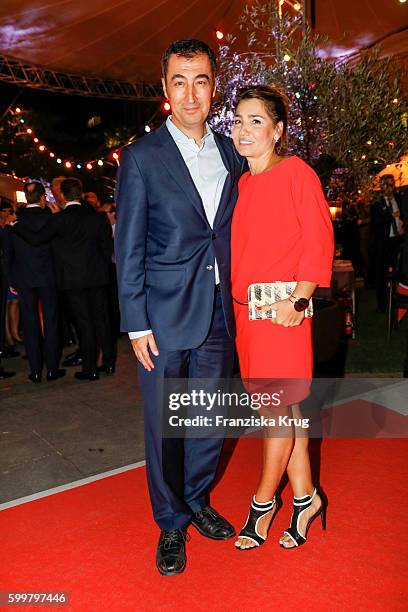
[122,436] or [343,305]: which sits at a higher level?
[343,305]

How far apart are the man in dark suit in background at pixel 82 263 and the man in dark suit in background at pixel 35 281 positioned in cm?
9

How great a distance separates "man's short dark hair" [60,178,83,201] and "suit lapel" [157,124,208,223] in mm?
3286

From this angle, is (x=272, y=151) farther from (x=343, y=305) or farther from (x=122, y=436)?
(x=343, y=305)

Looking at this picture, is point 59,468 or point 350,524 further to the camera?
point 59,468

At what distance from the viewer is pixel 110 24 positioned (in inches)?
375

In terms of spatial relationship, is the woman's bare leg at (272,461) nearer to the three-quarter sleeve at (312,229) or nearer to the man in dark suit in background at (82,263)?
A: the three-quarter sleeve at (312,229)

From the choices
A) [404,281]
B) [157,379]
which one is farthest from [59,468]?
[404,281]

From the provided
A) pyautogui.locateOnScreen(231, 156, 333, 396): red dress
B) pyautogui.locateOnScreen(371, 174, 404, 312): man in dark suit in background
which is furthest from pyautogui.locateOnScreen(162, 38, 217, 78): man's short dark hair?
pyautogui.locateOnScreen(371, 174, 404, 312): man in dark suit in background

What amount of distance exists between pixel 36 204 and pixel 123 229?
3488 millimetres

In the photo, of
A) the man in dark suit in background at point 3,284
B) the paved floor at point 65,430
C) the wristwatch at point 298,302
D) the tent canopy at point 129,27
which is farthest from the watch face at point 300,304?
the tent canopy at point 129,27

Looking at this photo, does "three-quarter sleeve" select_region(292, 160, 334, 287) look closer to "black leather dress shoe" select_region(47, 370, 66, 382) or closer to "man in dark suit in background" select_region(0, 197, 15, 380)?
"black leather dress shoe" select_region(47, 370, 66, 382)

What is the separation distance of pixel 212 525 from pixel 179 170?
60.5 inches

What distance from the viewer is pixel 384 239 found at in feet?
27.2
